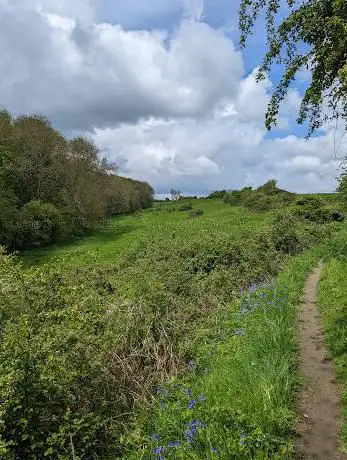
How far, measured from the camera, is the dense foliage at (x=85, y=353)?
6387 millimetres

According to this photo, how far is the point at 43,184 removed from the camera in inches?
2135

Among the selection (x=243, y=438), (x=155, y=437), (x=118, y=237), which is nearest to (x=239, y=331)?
(x=155, y=437)

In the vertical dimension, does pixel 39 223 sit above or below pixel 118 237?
above

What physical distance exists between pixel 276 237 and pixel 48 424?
2091cm

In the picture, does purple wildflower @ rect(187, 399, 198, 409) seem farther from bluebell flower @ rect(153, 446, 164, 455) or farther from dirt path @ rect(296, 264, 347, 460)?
dirt path @ rect(296, 264, 347, 460)

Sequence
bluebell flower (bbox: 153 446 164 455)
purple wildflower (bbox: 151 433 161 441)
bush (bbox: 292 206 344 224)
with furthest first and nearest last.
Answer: bush (bbox: 292 206 344 224)
purple wildflower (bbox: 151 433 161 441)
bluebell flower (bbox: 153 446 164 455)

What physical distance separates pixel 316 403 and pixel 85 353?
3.94 meters

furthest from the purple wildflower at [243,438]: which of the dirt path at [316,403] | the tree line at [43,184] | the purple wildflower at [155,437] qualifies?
the tree line at [43,184]

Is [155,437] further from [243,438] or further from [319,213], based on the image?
[319,213]

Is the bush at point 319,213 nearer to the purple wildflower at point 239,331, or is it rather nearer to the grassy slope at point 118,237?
the grassy slope at point 118,237

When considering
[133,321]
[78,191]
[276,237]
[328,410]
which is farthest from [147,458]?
[78,191]

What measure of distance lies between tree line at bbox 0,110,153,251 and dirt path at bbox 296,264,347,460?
37.6m

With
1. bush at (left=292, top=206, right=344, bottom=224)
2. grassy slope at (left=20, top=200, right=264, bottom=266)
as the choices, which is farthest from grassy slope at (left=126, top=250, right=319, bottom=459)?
bush at (left=292, top=206, right=344, bottom=224)

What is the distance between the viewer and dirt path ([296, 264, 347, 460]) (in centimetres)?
528
